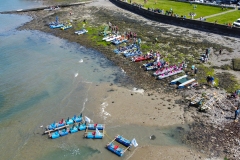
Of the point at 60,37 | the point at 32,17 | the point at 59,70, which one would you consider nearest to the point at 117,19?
the point at 60,37

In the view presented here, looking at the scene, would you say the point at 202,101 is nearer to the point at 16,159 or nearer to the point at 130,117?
the point at 130,117

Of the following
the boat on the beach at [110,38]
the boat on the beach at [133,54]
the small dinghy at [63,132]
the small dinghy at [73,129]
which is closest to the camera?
the small dinghy at [63,132]

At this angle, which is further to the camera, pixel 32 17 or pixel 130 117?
pixel 32 17

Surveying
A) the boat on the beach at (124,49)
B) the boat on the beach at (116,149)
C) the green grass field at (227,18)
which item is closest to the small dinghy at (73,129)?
the boat on the beach at (116,149)

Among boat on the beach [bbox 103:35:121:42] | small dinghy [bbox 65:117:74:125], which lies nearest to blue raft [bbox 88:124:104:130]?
small dinghy [bbox 65:117:74:125]

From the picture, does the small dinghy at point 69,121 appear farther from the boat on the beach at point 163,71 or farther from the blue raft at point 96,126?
the boat on the beach at point 163,71

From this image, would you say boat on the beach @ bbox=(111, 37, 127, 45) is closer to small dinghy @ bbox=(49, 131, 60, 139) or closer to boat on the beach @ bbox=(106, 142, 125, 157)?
small dinghy @ bbox=(49, 131, 60, 139)

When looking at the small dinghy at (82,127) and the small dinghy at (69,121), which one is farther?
the small dinghy at (69,121)

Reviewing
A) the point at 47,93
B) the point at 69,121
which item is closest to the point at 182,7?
the point at 47,93
